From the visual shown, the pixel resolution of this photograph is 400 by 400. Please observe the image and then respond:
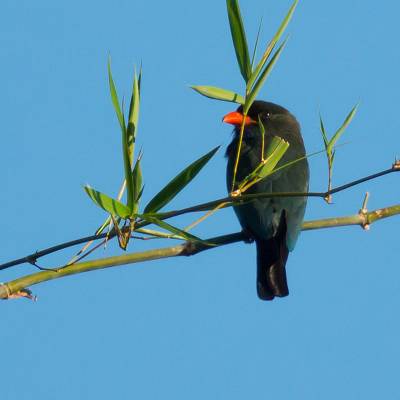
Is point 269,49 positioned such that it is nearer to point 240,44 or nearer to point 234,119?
point 240,44

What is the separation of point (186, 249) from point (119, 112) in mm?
716

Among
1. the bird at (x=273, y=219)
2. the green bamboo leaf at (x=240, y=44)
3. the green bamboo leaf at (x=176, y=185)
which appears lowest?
the green bamboo leaf at (x=176, y=185)

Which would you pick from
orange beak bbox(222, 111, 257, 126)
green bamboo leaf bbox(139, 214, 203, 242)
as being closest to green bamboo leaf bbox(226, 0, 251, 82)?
green bamboo leaf bbox(139, 214, 203, 242)

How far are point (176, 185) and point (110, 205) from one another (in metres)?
0.25

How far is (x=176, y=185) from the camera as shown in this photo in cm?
284

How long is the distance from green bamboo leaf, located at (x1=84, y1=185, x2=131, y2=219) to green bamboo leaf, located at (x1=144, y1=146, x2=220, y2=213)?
0.24 ft

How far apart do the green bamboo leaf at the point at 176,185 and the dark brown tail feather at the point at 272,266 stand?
2815 millimetres

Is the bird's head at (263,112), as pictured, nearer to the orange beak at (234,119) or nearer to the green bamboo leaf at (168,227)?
the orange beak at (234,119)

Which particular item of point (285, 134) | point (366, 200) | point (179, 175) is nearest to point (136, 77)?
point (179, 175)

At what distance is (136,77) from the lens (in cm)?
292

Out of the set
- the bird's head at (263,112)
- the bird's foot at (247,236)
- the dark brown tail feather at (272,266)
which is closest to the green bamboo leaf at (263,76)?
the bird's foot at (247,236)

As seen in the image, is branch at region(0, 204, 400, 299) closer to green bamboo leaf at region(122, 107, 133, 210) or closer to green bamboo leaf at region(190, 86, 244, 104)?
green bamboo leaf at region(122, 107, 133, 210)

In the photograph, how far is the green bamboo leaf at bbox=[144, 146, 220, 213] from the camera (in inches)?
109

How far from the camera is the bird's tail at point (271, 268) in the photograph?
18.5 feet
